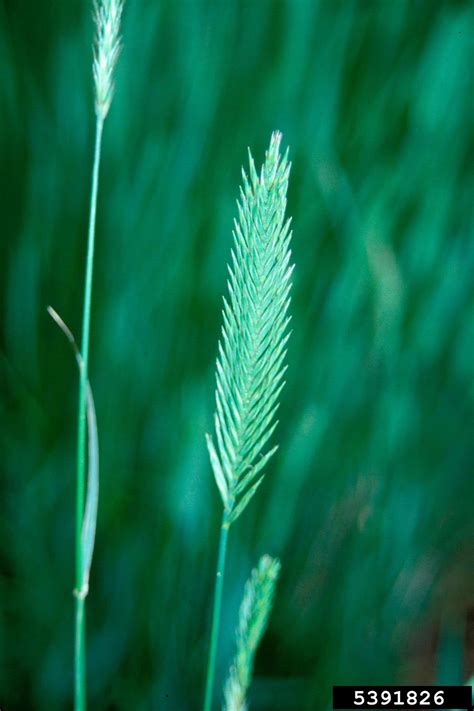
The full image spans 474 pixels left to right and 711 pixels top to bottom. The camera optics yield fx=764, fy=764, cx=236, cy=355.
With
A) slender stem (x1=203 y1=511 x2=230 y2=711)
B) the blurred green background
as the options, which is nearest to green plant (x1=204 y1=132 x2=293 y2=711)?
slender stem (x1=203 y1=511 x2=230 y2=711)

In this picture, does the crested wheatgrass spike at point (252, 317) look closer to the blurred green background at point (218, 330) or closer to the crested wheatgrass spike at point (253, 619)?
the crested wheatgrass spike at point (253, 619)

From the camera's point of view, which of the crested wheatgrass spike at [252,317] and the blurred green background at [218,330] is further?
the blurred green background at [218,330]

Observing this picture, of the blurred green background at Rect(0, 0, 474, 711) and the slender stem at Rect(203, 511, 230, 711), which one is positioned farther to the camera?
the blurred green background at Rect(0, 0, 474, 711)

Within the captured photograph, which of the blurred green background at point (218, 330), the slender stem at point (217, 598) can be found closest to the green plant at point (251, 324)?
the slender stem at point (217, 598)

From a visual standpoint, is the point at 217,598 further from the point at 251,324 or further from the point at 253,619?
the point at 251,324

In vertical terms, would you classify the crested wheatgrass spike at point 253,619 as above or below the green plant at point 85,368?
below

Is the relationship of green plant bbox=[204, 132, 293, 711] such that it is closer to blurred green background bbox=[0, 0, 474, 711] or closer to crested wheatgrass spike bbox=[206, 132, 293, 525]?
crested wheatgrass spike bbox=[206, 132, 293, 525]

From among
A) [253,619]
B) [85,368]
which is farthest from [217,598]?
[85,368]

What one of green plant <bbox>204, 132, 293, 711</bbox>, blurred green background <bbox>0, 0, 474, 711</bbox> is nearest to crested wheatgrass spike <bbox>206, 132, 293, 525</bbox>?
green plant <bbox>204, 132, 293, 711</bbox>

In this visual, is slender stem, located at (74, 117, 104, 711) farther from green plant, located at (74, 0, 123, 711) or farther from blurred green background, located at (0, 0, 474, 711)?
blurred green background, located at (0, 0, 474, 711)

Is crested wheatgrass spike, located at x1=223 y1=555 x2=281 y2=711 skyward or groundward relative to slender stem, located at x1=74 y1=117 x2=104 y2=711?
groundward

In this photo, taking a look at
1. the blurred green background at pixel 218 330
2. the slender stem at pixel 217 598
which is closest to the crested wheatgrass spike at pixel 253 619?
the slender stem at pixel 217 598
